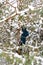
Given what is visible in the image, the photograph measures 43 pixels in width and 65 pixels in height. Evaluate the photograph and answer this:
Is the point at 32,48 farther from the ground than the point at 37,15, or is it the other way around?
the point at 37,15

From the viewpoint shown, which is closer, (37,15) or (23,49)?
(23,49)

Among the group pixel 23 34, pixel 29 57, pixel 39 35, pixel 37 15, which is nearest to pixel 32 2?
pixel 37 15

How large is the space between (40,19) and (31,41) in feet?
2.23

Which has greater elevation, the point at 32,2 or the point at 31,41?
the point at 32,2

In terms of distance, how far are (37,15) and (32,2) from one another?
2.36 feet

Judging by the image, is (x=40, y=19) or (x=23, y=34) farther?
(x=40, y=19)

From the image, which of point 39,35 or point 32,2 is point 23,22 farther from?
point 32,2

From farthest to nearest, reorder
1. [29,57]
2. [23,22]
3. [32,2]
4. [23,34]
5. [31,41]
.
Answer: [32,2] < [23,22] < [31,41] < [23,34] < [29,57]

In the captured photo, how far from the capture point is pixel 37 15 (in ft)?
16.1

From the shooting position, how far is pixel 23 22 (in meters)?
4.81

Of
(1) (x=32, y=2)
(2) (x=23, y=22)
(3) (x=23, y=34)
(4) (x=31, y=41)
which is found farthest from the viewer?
(1) (x=32, y=2)

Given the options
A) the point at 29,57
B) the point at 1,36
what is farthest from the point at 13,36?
the point at 29,57

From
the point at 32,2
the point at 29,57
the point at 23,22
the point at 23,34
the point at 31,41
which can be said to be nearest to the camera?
the point at 29,57

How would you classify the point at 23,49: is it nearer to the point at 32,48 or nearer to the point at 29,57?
the point at 32,48
